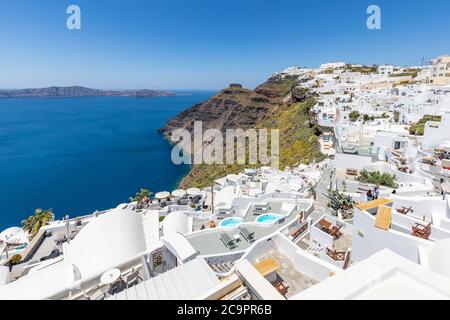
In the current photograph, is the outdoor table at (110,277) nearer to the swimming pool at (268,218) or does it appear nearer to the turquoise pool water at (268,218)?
the swimming pool at (268,218)

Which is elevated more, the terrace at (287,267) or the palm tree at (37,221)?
the terrace at (287,267)

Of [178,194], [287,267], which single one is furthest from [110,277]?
[178,194]

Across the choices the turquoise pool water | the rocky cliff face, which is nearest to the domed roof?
the turquoise pool water

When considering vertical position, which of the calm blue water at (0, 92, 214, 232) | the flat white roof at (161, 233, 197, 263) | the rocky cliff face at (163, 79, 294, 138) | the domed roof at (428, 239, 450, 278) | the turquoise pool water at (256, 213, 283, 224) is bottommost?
the calm blue water at (0, 92, 214, 232)

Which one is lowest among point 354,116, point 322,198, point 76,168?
point 76,168

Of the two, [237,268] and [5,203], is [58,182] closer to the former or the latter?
[5,203]

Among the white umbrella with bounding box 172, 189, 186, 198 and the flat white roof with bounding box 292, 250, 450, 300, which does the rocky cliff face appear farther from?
the flat white roof with bounding box 292, 250, 450, 300

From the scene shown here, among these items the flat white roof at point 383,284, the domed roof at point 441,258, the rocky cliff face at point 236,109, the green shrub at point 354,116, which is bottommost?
the domed roof at point 441,258

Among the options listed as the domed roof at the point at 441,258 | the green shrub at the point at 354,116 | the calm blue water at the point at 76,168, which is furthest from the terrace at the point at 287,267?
the calm blue water at the point at 76,168

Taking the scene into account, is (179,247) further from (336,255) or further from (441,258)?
(441,258)
